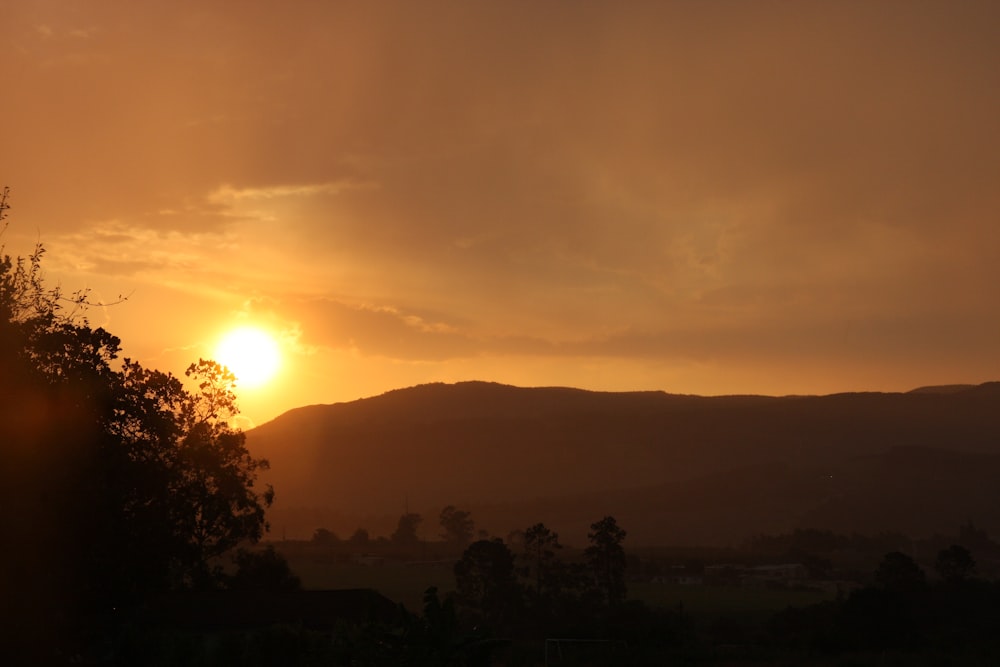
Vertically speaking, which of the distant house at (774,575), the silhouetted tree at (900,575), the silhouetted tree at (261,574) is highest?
the silhouetted tree at (261,574)

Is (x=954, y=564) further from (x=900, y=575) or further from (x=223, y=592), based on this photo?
(x=223, y=592)

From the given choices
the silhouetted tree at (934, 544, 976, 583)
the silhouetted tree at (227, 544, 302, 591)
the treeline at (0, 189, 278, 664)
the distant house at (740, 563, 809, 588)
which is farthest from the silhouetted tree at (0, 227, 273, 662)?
the distant house at (740, 563, 809, 588)

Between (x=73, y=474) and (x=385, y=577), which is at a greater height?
(x=73, y=474)

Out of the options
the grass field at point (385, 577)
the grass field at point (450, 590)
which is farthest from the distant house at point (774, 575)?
the grass field at point (385, 577)

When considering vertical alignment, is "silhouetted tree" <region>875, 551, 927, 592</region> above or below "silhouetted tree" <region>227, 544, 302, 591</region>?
below

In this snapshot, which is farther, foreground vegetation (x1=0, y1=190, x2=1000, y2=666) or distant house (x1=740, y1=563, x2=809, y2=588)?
distant house (x1=740, y1=563, x2=809, y2=588)

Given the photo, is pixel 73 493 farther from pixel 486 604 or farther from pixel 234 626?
pixel 486 604

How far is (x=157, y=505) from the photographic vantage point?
47781 mm

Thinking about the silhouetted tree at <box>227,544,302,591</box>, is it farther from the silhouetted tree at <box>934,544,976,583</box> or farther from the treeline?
the silhouetted tree at <box>934,544,976,583</box>

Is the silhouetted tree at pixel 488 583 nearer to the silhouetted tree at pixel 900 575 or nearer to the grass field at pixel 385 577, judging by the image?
the grass field at pixel 385 577

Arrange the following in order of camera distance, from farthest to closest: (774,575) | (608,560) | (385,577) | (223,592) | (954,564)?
(774,575) → (385,577) → (608,560) → (954,564) → (223,592)

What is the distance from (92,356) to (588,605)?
5602cm

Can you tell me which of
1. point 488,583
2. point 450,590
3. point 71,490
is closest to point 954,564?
point 488,583

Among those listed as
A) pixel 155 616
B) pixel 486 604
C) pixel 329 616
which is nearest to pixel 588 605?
pixel 486 604
